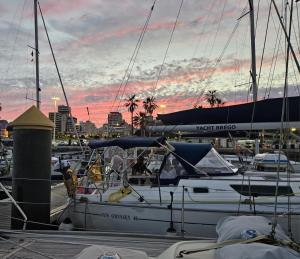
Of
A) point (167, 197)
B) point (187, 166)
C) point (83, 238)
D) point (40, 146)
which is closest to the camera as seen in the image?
point (83, 238)

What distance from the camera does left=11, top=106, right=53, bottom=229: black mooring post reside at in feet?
24.8

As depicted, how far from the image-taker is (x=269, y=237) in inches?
151

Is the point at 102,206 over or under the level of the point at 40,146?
under

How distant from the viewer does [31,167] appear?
7551 millimetres

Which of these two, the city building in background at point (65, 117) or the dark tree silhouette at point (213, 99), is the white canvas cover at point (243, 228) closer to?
the city building in background at point (65, 117)

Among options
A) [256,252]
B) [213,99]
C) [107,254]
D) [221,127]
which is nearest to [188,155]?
[221,127]

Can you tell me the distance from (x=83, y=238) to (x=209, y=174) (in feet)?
14.8

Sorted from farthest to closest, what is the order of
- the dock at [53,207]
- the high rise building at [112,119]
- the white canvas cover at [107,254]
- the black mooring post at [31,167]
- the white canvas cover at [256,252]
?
1. the high rise building at [112,119]
2. the dock at [53,207]
3. the black mooring post at [31,167]
4. the white canvas cover at [107,254]
5. the white canvas cover at [256,252]

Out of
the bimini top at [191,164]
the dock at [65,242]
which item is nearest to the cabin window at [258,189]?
the bimini top at [191,164]

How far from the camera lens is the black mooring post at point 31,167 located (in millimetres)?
7570

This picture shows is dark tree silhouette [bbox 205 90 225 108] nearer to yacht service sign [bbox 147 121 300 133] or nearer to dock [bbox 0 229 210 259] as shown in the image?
yacht service sign [bbox 147 121 300 133]

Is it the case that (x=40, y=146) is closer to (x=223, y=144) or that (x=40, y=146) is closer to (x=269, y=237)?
(x=269, y=237)

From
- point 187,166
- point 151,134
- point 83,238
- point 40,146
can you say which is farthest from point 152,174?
point 83,238

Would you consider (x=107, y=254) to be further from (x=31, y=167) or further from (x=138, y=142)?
(x=138, y=142)
